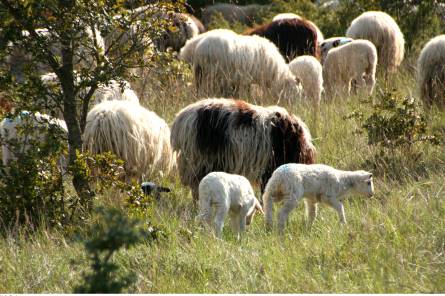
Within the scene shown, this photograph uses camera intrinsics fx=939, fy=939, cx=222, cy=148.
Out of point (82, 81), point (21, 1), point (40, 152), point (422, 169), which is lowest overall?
point (422, 169)

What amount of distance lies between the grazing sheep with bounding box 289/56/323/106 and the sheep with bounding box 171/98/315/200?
14.2ft

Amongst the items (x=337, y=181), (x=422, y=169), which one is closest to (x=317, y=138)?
(x=422, y=169)

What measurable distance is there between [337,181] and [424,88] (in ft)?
13.5

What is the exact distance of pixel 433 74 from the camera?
1062 centimetres

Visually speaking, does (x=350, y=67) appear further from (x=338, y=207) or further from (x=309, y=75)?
(x=338, y=207)

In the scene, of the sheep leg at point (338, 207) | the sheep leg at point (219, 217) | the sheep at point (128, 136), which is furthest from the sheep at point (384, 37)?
the sheep leg at point (219, 217)

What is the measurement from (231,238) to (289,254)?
1.07 m

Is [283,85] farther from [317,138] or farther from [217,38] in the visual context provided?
[317,138]

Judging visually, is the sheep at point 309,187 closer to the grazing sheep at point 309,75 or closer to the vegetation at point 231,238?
the vegetation at point 231,238

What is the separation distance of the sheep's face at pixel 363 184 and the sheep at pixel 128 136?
2.28m

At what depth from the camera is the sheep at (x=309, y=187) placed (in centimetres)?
683

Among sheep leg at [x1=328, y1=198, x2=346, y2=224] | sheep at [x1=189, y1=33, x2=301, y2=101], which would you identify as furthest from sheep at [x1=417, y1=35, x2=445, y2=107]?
sheep leg at [x1=328, y1=198, x2=346, y2=224]

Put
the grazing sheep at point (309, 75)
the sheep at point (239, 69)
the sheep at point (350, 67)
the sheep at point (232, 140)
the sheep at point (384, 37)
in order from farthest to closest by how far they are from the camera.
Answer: the sheep at point (384, 37)
the sheep at point (350, 67)
the grazing sheep at point (309, 75)
the sheep at point (239, 69)
the sheep at point (232, 140)

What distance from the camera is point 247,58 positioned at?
39.6 ft
